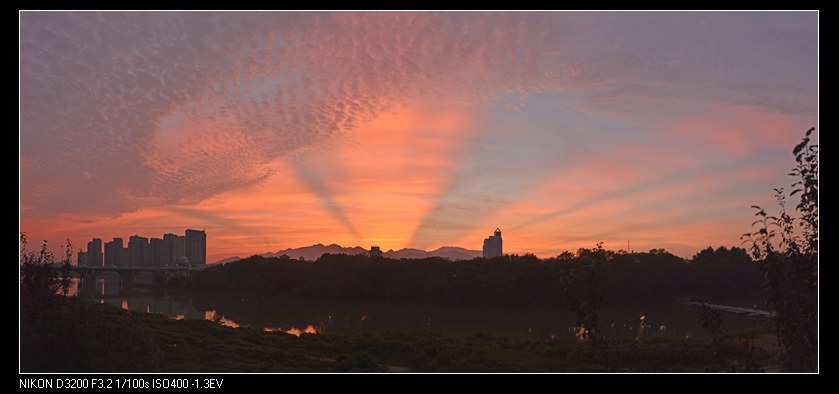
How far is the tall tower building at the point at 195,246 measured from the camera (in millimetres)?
78438

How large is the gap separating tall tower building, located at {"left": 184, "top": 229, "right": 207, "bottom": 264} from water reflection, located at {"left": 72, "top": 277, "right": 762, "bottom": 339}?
1760 inches

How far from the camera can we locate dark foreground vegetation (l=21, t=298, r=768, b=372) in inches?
323

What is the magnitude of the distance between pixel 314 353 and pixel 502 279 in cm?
2279

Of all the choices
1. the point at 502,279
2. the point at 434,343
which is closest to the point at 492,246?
the point at 502,279

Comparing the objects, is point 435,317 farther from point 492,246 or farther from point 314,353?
point 492,246

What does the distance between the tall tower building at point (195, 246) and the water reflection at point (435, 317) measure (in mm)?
44706

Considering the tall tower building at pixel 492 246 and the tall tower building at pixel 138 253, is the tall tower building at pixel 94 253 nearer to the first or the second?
the tall tower building at pixel 138 253

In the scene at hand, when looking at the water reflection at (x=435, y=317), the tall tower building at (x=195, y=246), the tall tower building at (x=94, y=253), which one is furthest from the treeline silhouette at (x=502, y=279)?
the tall tower building at (x=195, y=246)

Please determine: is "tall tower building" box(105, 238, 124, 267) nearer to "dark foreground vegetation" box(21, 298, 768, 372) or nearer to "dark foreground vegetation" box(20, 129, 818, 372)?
"dark foreground vegetation" box(20, 129, 818, 372)

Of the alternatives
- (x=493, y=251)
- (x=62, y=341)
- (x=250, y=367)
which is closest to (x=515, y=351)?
(x=250, y=367)

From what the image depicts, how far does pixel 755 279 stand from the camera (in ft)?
114

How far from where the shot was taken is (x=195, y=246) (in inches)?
3164
